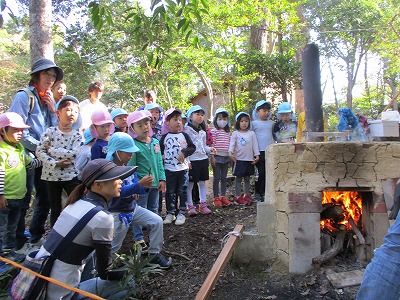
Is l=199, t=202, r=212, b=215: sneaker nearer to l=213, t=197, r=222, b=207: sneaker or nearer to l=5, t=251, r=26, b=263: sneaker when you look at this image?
l=213, t=197, r=222, b=207: sneaker

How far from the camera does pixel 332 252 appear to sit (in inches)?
146

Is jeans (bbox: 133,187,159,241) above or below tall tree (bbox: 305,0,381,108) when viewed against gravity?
below

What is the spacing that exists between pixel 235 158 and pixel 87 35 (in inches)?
334

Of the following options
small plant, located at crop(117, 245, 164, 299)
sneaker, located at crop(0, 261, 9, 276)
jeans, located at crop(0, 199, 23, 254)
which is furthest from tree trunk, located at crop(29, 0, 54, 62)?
small plant, located at crop(117, 245, 164, 299)

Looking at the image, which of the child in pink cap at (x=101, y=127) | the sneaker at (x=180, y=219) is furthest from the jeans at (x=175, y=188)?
the child in pink cap at (x=101, y=127)

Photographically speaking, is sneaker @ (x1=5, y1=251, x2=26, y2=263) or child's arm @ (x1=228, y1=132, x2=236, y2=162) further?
child's arm @ (x1=228, y1=132, x2=236, y2=162)

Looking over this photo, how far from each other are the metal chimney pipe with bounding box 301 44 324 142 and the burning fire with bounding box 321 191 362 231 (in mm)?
685

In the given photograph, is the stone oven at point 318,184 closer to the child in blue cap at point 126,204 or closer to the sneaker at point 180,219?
the child in blue cap at point 126,204

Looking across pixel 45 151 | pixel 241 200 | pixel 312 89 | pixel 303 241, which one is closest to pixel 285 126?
pixel 241 200

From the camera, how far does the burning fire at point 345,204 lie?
160 inches

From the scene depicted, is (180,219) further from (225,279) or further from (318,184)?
(318,184)

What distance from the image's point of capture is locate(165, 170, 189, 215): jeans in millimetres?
4941

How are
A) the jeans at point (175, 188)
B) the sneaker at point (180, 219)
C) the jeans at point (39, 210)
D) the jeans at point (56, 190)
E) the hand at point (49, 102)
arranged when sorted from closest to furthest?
the jeans at point (56, 190) < the jeans at point (39, 210) < the hand at point (49, 102) < the sneaker at point (180, 219) < the jeans at point (175, 188)

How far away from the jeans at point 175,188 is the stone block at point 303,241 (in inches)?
72.0
